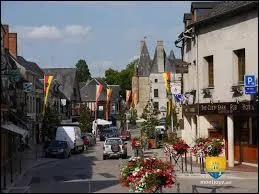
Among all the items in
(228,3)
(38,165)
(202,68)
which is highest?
(228,3)

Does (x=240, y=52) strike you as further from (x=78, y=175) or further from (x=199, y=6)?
(x=78, y=175)

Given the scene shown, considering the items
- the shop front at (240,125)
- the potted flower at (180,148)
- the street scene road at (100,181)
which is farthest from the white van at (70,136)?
the potted flower at (180,148)

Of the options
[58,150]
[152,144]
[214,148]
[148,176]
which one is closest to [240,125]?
[214,148]

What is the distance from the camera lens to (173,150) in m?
33.1

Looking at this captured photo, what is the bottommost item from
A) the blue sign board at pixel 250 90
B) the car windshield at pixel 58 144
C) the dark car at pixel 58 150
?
the dark car at pixel 58 150

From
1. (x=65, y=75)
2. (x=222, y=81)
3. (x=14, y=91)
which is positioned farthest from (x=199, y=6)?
(x=65, y=75)

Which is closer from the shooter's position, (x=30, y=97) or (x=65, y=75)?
(x=30, y=97)

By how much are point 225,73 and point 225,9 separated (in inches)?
134

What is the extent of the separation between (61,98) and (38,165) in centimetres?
4995

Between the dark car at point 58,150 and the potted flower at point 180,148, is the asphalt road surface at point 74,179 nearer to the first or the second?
the potted flower at point 180,148

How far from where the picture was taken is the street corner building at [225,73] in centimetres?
2981

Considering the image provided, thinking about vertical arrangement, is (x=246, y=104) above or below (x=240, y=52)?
below

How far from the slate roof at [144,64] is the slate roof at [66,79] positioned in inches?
599

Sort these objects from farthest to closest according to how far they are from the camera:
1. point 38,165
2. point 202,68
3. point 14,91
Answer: point 14,91, point 38,165, point 202,68
